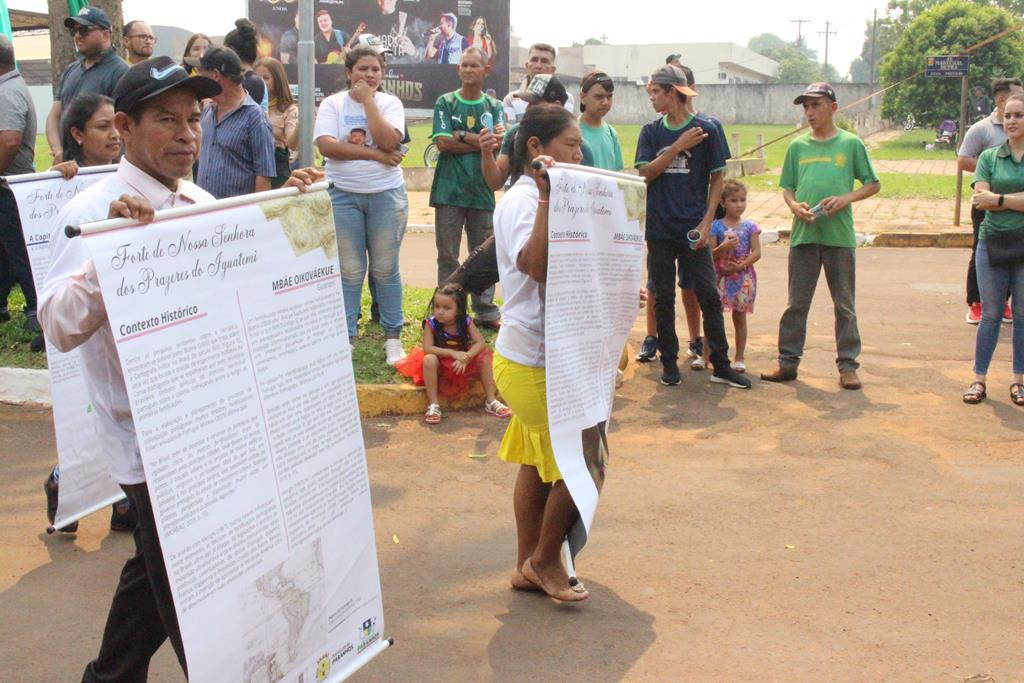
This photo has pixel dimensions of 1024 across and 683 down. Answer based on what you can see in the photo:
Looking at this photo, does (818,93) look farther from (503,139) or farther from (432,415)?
(432,415)

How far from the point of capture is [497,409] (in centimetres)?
745

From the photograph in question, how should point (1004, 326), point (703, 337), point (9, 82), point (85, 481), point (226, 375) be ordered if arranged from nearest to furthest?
1. point (226, 375)
2. point (85, 481)
3. point (9, 82)
4. point (703, 337)
5. point (1004, 326)

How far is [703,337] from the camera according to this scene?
8711 millimetres

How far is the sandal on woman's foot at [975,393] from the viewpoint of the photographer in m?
7.67

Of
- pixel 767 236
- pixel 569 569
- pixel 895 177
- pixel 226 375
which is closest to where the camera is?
pixel 226 375

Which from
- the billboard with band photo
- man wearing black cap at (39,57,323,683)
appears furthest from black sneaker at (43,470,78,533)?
the billboard with band photo

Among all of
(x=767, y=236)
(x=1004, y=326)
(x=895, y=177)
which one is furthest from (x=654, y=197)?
(x=895, y=177)

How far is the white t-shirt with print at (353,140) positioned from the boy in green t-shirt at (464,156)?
2.05 ft

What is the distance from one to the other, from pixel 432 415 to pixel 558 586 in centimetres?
280

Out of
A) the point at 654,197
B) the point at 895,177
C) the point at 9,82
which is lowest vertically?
the point at 895,177

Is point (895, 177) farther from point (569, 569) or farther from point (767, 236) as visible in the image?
point (569, 569)

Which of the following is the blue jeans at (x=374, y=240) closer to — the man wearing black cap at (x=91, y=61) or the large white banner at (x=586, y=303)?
the man wearing black cap at (x=91, y=61)

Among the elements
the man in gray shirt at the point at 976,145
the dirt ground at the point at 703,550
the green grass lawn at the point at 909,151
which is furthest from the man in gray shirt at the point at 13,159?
the green grass lawn at the point at 909,151

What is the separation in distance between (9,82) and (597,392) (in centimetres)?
553
